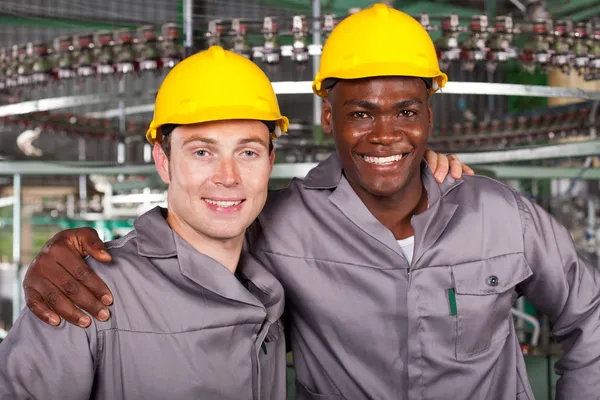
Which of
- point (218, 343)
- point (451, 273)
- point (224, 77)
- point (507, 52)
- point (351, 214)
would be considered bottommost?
point (218, 343)

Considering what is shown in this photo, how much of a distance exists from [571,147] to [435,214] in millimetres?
2398

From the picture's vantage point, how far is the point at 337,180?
6.05 feet

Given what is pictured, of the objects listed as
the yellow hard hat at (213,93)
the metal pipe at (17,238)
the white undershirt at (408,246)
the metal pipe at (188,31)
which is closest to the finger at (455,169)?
the white undershirt at (408,246)

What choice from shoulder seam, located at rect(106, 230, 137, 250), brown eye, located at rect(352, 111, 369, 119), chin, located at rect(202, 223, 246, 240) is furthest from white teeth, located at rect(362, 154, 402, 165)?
shoulder seam, located at rect(106, 230, 137, 250)

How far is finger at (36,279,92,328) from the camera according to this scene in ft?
4.31

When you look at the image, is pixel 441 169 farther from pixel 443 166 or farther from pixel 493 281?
pixel 493 281

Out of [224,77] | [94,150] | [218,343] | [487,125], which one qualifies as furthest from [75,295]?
[94,150]

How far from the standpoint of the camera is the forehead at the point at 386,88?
169 centimetres

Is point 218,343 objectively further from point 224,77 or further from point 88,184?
point 88,184

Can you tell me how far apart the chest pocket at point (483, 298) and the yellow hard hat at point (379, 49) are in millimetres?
547

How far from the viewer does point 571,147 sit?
3770 millimetres

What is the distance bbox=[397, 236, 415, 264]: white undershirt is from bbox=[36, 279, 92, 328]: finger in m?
0.88

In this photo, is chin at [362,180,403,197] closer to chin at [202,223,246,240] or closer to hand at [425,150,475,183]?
hand at [425,150,475,183]

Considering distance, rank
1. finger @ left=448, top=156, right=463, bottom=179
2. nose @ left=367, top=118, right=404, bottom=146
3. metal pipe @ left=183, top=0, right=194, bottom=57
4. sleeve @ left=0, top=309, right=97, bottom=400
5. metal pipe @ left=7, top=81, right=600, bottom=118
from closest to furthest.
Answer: sleeve @ left=0, top=309, right=97, bottom=400 → nose @ left=367, top=118, right=404, bottom=146 → finger @ left=448, top=156, right=463, bottom=179 → metal pipe @ left=7, top=81, right=600, bottom=118 → metal pipe @ left=183, top=0, right=194, bottom=57
